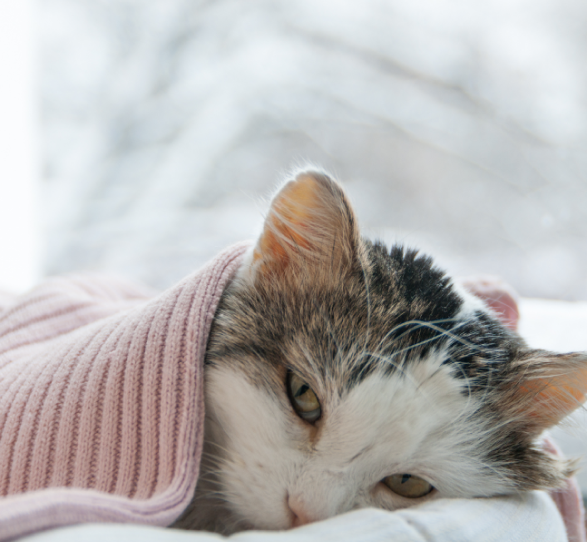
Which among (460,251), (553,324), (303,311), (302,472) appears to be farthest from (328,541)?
(460,251)

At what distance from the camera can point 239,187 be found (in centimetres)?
236

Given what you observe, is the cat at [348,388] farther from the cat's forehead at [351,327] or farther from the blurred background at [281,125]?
the blurred background at [281,125]

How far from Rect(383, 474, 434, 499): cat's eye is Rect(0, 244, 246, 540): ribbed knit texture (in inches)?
11.8

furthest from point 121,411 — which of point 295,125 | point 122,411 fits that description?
point 295,125

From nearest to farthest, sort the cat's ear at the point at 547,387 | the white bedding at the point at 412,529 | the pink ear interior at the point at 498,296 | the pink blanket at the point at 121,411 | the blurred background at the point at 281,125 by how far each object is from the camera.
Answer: the white bedding at the point at 412,529
the pink blanket at the point at 121,411
the cat's ear at the point at 547,387
the pink ear interior at the point at 498,296
the blurred background at the point at 281,125

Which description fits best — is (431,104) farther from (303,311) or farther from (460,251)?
(303,311)

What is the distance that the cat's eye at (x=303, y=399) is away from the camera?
0.75 metres

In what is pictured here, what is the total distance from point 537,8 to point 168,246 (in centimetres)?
189

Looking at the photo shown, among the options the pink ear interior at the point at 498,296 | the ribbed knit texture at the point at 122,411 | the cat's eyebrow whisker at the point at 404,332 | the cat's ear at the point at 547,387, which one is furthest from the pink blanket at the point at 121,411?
the pink ear interior at the point at 498,296

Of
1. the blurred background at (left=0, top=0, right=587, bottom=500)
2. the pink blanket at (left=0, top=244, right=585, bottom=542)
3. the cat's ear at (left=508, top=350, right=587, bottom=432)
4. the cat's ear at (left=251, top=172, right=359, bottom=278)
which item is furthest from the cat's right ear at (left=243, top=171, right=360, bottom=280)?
the blurred background at (left=0, top=0, right=587, bottom=500)

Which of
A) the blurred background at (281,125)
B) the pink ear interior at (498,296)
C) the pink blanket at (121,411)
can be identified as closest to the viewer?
the pink blanket at (121,411)

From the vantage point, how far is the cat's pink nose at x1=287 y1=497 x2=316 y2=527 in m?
0.67

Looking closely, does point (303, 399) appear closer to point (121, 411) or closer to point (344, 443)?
point (344, 443)

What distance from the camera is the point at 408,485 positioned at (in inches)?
30.5
